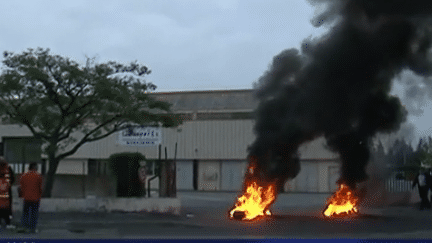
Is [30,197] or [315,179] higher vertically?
[30,197]

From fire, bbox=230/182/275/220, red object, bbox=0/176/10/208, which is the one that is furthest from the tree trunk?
fire, bbox=230/182/275/220

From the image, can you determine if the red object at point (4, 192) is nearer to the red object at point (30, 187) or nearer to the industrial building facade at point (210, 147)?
the red object at point (30, 187)

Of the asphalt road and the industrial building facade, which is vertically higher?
the industrial building facade

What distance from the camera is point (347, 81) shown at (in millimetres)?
16906

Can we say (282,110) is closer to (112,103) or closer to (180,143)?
(112,103)

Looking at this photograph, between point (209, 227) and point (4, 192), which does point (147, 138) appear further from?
point (4, 192)

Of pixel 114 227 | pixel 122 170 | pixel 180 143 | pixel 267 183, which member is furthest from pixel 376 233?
pixel 180 143

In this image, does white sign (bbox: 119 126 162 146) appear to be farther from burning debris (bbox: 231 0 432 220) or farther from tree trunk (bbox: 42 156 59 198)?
burning debris (bbox: 231 0 432 220)

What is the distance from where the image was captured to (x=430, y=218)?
16875mm

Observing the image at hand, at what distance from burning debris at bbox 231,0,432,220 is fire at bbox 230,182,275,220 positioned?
0.23 feet

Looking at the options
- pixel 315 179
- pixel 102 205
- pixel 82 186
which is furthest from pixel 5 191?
pixel 315 179

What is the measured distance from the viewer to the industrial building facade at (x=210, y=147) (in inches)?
1511

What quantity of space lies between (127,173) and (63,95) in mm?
3272

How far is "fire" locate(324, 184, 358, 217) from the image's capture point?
680 inches
